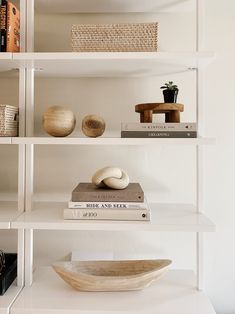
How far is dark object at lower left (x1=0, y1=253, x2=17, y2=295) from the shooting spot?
119cm

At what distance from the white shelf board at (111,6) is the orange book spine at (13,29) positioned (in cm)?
15

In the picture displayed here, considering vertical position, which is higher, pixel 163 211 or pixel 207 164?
pixel 207 164

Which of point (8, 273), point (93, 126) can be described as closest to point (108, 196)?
point (93, 126)

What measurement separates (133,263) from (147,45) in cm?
79

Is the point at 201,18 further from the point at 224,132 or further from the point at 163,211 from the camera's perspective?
the point at 163,211

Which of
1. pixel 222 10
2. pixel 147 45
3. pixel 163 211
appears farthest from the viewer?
pixel 222 10

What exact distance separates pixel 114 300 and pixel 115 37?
875mm

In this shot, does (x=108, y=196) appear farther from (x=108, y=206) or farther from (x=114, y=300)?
(x=114, y=300)

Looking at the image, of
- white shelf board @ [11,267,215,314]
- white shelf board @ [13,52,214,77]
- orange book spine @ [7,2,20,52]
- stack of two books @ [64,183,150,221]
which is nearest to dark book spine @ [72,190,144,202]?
stack of two books @ [64,183,150,221]

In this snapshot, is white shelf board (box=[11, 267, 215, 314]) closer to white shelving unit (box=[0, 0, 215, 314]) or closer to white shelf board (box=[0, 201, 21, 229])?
white shelving unit (box=[0, 0, 215, 314])

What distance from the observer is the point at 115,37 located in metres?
1.17

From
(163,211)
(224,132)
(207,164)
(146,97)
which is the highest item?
(146,97)

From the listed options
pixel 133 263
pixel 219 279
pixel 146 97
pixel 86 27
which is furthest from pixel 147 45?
pixel 219 279

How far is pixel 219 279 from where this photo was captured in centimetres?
147
